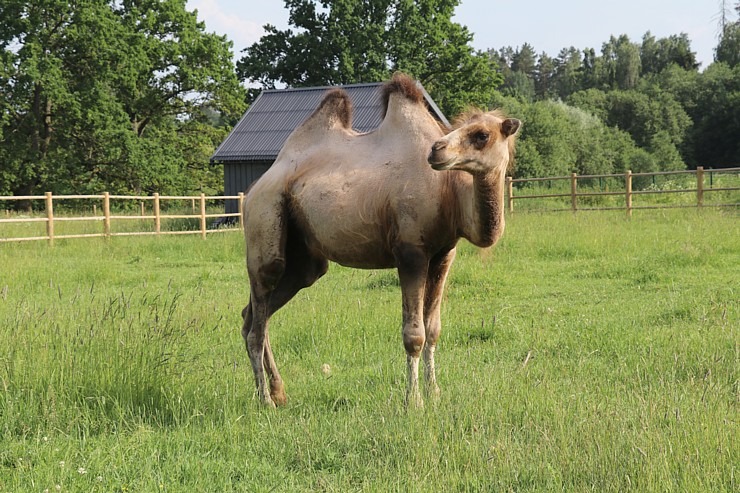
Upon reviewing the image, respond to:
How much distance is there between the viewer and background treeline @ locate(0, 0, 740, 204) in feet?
107

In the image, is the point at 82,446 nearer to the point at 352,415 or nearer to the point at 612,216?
the point at 352,415

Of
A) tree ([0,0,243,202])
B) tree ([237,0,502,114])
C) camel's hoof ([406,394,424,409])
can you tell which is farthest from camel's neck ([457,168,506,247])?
tree ([237,0,502,114])

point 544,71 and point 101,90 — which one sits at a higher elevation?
point 544,71

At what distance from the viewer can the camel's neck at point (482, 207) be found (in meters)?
4.14

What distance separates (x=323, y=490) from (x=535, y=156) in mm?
49942

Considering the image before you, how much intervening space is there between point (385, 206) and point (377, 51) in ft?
127

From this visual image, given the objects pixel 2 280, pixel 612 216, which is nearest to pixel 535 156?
pixel 612 216

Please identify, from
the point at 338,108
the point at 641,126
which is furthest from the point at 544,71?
the point at 338,108

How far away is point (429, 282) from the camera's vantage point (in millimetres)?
4859

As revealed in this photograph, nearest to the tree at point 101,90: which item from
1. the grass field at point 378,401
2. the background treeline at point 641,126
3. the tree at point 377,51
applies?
the tree at point 377,51

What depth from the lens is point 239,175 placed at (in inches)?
1091

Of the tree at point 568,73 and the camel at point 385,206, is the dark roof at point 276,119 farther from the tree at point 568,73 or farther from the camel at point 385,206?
the tree at point 568,73

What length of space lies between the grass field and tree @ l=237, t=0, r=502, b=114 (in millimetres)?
34821

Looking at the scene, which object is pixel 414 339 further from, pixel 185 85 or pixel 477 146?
pixel 185 85
